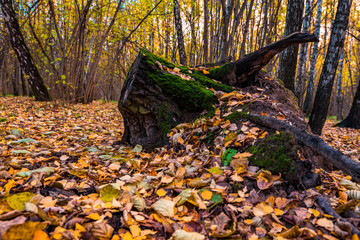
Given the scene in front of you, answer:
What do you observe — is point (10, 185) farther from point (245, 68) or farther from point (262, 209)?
point (245, 68)

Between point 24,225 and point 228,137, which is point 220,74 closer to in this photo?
point 228,137

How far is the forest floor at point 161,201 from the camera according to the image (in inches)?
39.1

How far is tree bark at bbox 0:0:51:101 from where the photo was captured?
518cm

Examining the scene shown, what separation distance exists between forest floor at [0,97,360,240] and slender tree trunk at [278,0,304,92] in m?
3.21

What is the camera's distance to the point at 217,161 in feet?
5.83

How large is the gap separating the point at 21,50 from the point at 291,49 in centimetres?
685

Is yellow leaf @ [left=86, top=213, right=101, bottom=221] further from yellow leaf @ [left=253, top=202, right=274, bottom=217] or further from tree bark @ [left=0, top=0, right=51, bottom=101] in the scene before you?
tree bark @ [left=0, top=0, right=51, bottom=101]

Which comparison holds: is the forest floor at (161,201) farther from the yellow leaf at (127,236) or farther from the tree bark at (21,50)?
the tree bark at (21,50)

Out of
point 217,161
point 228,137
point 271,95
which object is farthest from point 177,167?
point 271,95

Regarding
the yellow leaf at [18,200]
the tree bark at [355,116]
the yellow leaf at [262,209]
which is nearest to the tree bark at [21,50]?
the yellow leaf at [18,200]

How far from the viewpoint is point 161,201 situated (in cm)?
123

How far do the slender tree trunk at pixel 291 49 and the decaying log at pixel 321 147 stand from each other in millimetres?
3100

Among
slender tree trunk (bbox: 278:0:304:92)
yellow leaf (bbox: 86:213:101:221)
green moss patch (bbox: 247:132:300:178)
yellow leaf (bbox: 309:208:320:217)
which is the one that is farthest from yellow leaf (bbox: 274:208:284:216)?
slender tree trunk (bbox: 278:0:304:92)

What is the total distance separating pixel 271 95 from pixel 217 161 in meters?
1.68
